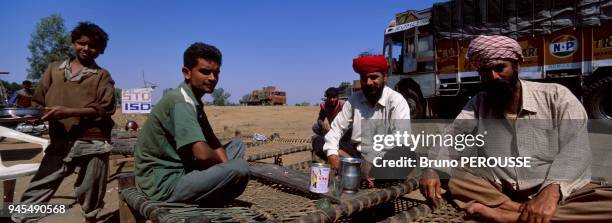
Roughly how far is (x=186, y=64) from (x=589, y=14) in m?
9.19

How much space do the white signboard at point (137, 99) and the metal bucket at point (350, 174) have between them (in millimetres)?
7156

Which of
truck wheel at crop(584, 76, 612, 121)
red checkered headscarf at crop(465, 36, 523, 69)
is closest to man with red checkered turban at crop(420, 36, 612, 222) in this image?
red checkered headscarf at crop(465, 36, 523, 69)

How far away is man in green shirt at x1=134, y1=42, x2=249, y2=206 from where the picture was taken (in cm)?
184

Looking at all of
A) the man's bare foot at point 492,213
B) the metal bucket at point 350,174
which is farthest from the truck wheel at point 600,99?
the metal bucket at point 350,174

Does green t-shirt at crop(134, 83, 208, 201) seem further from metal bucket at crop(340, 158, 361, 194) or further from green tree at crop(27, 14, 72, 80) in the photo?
green tree at crop(27, 14, 72, 80)

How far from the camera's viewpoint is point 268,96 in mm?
36062

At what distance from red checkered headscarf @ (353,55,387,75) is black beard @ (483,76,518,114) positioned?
85 cm

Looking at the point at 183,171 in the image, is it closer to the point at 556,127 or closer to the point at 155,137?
the point at 155,137

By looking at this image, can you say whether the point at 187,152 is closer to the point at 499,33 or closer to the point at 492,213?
the point at 492,213

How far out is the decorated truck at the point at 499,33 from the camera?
24.7ft

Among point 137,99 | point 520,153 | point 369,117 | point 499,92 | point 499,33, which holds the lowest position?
point 520,153

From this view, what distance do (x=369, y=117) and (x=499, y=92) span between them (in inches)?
43.6

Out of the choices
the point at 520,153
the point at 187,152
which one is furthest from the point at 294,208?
the point at 520,153

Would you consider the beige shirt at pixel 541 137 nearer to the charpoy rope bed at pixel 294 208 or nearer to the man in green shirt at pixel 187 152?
the charpoy rope bed at pixel 294 208
